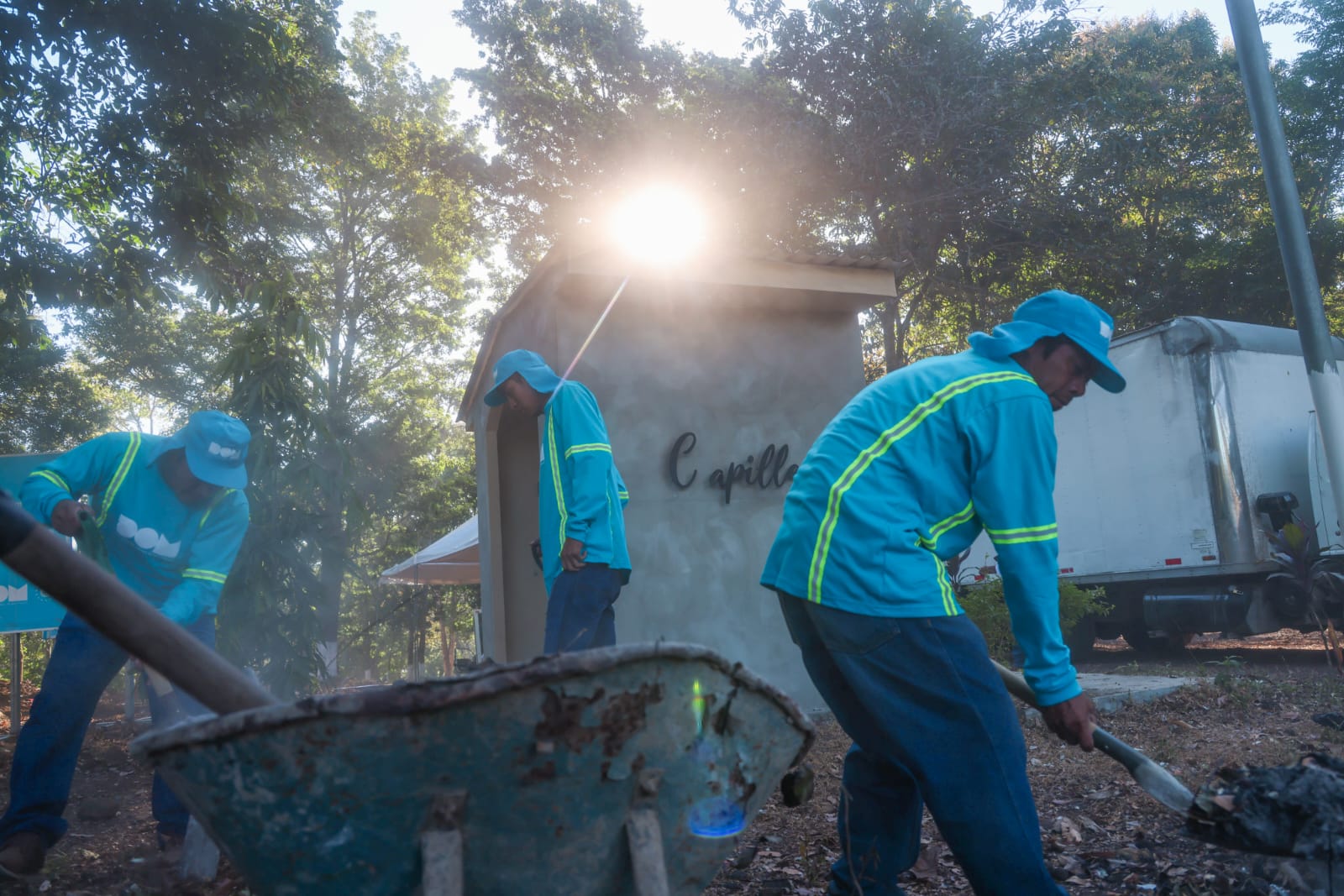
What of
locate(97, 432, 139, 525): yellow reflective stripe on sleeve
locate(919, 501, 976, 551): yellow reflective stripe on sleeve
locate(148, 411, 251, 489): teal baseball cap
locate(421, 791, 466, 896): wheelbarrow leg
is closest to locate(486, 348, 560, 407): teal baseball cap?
locate(148, 411, 251, 489): teal baseball cap

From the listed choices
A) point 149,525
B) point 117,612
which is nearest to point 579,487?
point 149,525

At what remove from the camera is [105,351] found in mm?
25828

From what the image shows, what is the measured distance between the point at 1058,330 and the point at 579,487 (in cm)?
238

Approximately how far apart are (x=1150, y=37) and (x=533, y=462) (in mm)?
17524

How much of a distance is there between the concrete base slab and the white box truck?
3.53 metres

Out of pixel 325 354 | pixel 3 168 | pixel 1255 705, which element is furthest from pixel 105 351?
pixel 1255 705

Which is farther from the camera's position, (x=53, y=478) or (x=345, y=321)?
(x=345, y=321)

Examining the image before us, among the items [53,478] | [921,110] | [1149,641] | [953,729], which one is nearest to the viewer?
[953,729]

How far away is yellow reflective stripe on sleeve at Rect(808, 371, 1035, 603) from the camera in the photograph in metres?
2.48

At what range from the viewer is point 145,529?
3896 millimetres

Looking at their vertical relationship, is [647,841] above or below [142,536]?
below

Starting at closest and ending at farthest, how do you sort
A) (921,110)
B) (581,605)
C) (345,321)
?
(581,605) → (921,110) → (345,321)

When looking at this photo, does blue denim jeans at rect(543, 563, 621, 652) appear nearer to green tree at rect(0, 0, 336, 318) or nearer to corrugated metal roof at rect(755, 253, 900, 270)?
corrugated metal roof at rect(755, 253, 900, 270)

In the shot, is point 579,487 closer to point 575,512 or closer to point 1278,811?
point 575,512
